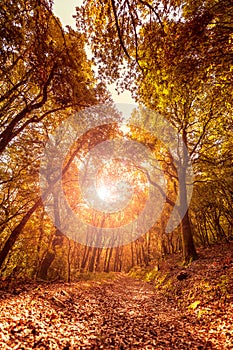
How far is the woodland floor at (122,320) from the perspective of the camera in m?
4.91

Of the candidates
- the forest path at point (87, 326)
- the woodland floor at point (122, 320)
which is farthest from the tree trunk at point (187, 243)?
the forest path at point (87, 326)

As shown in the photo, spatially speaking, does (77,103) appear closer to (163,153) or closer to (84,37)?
(84,37)

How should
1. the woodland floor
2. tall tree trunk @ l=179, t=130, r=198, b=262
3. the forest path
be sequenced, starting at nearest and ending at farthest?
the forest path
the woodland floor
tall tree trunk @ l=179, t=130, r=198, b=262

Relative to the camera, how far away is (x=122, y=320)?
721 centimetres

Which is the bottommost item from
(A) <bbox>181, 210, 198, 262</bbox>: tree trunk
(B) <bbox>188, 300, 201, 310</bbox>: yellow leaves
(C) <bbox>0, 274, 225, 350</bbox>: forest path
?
(C) <bbox>0, 274, 225, 350</bbox>: forest path

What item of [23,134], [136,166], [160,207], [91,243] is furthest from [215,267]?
[91,243]

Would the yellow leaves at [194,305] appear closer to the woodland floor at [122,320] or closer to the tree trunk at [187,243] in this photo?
the woodland floor at [122,320]

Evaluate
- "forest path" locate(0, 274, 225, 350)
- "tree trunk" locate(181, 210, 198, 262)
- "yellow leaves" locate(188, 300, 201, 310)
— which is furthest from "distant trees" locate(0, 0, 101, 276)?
"tree trunk" locate(181, 210, 198, 262)

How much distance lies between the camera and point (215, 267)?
10820mm

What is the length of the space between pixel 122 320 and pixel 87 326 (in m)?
1.63

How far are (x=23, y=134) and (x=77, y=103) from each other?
→ 459cm

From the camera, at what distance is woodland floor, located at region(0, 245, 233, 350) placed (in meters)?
4.91

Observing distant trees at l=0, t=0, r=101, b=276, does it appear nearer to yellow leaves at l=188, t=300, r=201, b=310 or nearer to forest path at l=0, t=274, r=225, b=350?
forest path at l=0, t=274, r=225, b=350

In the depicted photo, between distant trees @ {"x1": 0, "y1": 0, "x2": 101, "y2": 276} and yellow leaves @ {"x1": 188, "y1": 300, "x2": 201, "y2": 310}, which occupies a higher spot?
distant trees @ {"x1": 0, "y1": 0, "x2": 101, "y2": 276}
